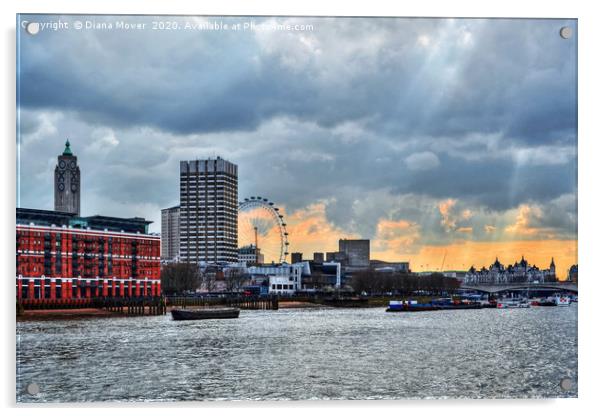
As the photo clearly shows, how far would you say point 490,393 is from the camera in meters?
14.3

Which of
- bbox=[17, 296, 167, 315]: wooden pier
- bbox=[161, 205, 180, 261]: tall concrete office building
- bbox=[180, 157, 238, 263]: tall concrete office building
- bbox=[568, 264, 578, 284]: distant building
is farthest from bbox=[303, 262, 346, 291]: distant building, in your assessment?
bbox=[568, 264, 578, 284]: distant building

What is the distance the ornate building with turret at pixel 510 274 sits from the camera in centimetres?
1988

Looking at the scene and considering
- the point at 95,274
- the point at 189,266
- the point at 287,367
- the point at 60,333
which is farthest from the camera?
the point at 189,266

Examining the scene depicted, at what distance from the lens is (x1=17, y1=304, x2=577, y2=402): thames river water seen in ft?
46.8

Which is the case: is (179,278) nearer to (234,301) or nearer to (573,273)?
(234,301)

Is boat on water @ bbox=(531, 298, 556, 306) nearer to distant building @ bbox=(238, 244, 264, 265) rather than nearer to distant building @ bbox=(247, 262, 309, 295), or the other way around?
distant building @ bbox=(238, 244, 264, 265)

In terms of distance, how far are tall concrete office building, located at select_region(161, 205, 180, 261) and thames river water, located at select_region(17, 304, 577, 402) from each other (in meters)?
3.25

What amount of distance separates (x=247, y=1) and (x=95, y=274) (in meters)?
13.9

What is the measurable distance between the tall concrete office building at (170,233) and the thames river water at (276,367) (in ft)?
10.6

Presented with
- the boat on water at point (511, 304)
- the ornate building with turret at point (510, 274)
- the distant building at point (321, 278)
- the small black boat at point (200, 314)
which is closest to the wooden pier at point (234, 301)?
the distant building at point (321, 278)

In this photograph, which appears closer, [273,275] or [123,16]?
[123,16]

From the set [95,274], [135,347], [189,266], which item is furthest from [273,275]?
[135,347]

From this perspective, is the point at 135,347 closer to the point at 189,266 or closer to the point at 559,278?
Result: the point at 559,278
